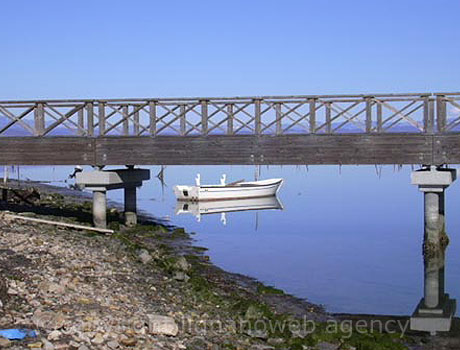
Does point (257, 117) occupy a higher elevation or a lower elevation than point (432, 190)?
higher

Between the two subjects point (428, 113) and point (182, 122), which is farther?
point (182, 122)

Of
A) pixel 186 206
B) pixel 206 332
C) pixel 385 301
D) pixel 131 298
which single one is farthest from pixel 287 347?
pixel 186 206

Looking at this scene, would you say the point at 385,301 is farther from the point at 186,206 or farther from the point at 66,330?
the point at 186,206

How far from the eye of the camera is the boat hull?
48000 millimetres

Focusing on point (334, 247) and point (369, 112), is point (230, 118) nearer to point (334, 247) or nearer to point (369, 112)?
point (369, 112)

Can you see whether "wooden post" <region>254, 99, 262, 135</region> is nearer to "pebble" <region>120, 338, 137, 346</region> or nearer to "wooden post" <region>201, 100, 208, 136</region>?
"wooden post" <region>201, 100, 208, 136</region>

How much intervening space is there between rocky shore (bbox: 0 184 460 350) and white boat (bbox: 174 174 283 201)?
2554cm

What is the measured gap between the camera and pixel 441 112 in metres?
24.4

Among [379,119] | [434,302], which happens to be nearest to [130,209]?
[379,119]

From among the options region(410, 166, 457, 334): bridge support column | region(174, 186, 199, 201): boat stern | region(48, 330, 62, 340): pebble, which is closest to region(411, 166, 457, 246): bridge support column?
region(410, 166, 457, 334): bridge support column

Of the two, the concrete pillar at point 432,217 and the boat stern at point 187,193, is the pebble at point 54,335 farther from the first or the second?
the boat stern at point 187,193

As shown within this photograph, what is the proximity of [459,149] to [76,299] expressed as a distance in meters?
14.6

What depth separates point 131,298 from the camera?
48.1 feet

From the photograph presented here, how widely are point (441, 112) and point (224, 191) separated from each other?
81.5 ft
